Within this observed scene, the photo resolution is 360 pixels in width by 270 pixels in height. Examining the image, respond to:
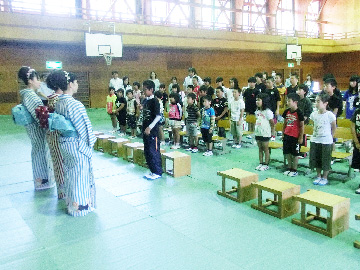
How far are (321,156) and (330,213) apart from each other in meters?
1.99

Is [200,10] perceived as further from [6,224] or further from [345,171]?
[6,224]

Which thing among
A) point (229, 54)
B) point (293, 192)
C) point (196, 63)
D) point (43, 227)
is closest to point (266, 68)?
point (229, 54)

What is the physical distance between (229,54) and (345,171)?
14.5 metres

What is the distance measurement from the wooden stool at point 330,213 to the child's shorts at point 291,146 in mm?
1759

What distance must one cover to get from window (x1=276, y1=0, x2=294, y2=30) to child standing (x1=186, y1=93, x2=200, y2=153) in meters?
18.1

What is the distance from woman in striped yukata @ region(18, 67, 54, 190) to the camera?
4.98 metres

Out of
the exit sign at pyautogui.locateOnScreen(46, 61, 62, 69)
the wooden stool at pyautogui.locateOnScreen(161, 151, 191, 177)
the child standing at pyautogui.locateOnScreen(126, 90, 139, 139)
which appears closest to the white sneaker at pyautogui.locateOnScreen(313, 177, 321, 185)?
the wooden stool at pyautogui.locateOnScreen(161, 151, 191, 177)

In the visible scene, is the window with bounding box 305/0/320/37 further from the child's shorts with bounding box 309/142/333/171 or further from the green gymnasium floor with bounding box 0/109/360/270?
the child's shorts with bounding box 309/142/333/171

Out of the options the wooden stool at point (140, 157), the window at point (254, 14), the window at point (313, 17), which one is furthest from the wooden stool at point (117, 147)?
the window at point (313, 17)

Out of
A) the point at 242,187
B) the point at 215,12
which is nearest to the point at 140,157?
the point at 242,187

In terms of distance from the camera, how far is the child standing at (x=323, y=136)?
5.37 meters

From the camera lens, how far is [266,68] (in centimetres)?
2139

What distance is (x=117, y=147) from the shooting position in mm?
7672

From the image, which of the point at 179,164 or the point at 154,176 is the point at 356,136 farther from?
the point at 154,176
